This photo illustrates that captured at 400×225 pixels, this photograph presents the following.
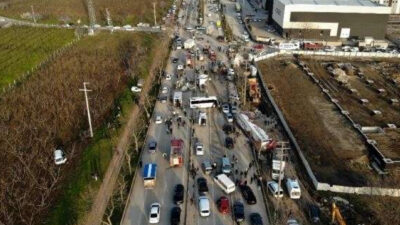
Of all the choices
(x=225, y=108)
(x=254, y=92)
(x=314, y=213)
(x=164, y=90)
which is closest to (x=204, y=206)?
(x=314, y=213)

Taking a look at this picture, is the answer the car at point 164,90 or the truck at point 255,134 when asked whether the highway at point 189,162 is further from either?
the truck at point 255,134

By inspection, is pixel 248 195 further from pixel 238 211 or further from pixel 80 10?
pixel 80 10

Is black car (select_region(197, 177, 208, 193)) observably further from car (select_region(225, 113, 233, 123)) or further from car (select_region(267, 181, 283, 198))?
car (select_region(225, 113, 233, 123))

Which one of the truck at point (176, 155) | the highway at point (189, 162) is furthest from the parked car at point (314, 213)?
the truck at point (176, 155)

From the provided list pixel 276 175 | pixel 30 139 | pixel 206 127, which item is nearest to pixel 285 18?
pixel 206 127

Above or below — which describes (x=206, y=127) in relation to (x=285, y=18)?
below

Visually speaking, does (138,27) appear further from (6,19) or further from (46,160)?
(46,160)
